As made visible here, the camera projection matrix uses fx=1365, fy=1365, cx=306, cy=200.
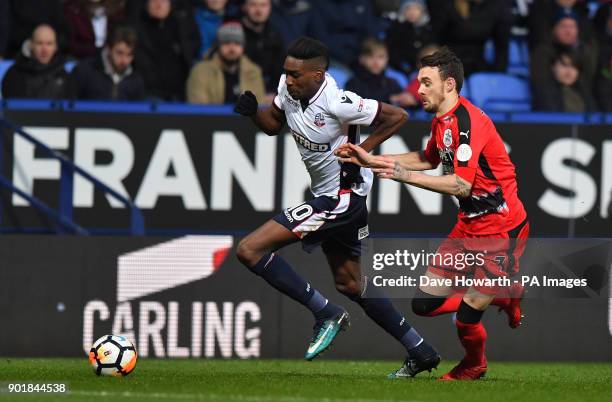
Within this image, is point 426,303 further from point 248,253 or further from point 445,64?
point 445,64

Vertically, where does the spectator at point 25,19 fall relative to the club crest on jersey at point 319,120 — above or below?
above

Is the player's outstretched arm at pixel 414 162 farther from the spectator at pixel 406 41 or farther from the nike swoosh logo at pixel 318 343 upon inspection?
the spectator at pixel 406 41

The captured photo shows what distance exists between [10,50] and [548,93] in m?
5.75

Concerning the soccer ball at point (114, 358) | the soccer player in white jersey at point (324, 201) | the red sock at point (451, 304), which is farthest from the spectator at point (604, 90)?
the soccer ball at point (114, 358)

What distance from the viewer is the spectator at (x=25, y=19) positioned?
562 inches

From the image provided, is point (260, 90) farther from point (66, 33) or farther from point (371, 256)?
point (371, 256)

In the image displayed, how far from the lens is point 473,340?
30.5ft

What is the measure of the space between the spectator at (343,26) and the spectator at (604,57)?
8.80ft

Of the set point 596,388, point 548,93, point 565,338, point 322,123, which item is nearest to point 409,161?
point 322,123

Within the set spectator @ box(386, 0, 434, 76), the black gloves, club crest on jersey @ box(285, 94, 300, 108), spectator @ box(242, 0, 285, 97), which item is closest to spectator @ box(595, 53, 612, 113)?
spectator @ box(386, 0, 434, 76)

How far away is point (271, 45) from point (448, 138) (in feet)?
19.0

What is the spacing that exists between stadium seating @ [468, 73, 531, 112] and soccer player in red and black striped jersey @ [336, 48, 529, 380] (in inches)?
209

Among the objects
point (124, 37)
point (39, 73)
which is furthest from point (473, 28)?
point (39, 73)

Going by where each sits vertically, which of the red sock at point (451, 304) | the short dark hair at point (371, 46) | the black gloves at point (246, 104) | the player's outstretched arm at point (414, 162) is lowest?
the red sock at point (451, 304)
